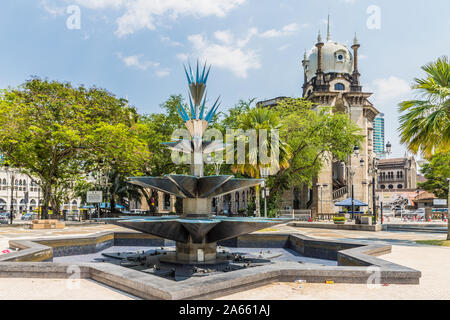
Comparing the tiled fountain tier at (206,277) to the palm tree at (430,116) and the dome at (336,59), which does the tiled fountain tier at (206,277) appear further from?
the dome at (336,59)

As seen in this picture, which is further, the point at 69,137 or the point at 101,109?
the point at 101,109

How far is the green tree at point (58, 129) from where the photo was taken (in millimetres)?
26766

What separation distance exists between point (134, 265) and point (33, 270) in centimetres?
290

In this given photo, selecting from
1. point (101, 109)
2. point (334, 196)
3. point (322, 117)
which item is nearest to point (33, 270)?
point (101, 109)

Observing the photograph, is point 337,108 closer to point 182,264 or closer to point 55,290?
point 182,264

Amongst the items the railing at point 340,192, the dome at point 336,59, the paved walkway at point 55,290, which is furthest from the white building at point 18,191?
the paved walkway at point 55,290

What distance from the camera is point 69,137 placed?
26.6 metres

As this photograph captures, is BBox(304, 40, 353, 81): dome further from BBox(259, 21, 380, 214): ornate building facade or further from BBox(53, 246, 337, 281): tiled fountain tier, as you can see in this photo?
BBox(53, 246, 337, 281): tiled fountain tier

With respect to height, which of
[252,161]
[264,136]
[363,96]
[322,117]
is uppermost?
[363,96]

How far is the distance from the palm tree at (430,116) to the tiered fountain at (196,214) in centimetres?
1035

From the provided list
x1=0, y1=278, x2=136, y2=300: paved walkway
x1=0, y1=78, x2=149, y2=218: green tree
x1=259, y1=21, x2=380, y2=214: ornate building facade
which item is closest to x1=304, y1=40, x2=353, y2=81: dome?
x1=259, y1=21, x2=380, y2=214: ornate building facade

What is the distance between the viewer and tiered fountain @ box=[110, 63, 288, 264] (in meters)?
10.3

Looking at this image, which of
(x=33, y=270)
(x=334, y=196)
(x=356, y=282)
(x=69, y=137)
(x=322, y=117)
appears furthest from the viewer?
(x=334, y=196)
